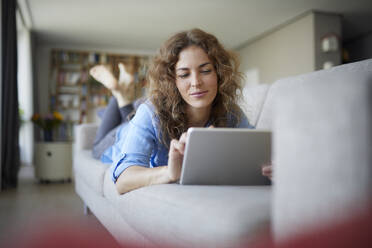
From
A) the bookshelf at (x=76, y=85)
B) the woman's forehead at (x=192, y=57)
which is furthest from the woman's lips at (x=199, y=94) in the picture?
the bookshelf at (x=76, y=85)

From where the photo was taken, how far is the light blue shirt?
128 cm

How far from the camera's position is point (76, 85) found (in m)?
8.27

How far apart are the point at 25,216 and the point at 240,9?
14.5ft

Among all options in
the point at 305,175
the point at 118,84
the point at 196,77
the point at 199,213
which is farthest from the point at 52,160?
the point at 305,175

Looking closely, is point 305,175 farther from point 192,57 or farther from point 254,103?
point 254,103

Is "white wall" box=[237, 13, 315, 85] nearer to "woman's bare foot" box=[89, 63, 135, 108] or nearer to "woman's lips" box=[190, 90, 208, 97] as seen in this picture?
"woman's bare foot" box=[89, 63, 135, 108]

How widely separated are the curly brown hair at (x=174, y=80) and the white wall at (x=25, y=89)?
554 cm

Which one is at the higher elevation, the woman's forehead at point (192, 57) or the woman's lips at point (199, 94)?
the woman's forehead at point (192, 57)

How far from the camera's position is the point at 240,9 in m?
5.72

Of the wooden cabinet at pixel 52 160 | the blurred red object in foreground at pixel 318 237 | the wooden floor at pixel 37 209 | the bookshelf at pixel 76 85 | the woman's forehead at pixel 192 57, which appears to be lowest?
the wooden floor at pixel 37 209

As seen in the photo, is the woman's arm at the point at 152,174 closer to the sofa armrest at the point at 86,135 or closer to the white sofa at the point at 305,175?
the white sofa at the point at 305,175

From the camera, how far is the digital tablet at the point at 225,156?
3.23ft

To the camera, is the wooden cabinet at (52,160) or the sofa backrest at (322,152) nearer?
the sofa backrest at (322,152)

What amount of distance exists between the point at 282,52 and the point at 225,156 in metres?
6.20
